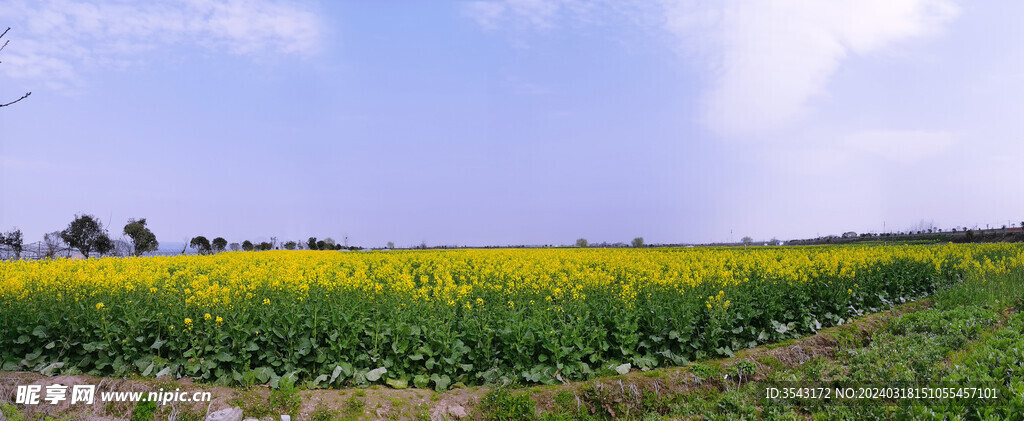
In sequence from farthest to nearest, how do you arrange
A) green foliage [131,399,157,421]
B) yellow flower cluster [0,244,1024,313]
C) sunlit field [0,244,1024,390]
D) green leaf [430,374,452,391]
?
1. yellow flower cluster [0,244,1024,313]
2. sunlit field [0,244,1024,390]
3. green leaf [430,374,452,391]
4. green foliage [131,399,157,421]

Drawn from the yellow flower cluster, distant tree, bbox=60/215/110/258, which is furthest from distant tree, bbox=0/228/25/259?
the yellow flower cluster

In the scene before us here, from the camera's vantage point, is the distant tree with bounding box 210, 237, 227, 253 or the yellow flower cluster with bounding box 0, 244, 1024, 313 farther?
the distant tree with bounding box 210, 237, 227, 253

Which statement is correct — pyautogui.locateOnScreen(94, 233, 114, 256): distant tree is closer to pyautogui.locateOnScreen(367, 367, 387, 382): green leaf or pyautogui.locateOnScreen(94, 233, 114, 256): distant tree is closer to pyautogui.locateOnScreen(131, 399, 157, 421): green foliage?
pyautogui.locateOnScreen(131, 399, 157, 421): green foliage

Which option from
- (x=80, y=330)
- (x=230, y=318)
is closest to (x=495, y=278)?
(x=230, y=318)

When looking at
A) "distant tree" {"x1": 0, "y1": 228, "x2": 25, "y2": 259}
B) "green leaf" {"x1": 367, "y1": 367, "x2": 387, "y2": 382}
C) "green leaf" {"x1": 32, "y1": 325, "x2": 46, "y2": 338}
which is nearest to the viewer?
"green leaf" {"x1": 367, "y1": 367, "x2": 387, "y2": 382}

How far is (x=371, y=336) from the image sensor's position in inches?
269

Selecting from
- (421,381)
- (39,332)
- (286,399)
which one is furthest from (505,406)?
(39,332)

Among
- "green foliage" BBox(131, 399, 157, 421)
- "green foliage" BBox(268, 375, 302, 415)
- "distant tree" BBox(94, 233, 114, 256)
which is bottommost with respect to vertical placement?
"green foliage" BBox(131, 399, 157, 421)

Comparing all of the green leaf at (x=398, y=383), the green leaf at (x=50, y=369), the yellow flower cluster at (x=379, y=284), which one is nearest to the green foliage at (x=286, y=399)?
the green leaf at (x=398, y=383)

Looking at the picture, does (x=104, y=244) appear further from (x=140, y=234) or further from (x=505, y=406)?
(x=505, y=406)

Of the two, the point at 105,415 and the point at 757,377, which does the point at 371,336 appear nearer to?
the point at 105,415

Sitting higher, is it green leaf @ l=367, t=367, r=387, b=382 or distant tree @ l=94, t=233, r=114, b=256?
distant tree @ l=94, t=233, r=114, b=256

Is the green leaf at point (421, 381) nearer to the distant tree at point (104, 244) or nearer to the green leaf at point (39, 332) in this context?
the green leaf at point (39, 332)

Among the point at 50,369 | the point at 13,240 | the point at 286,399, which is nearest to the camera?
the point at 286,399
